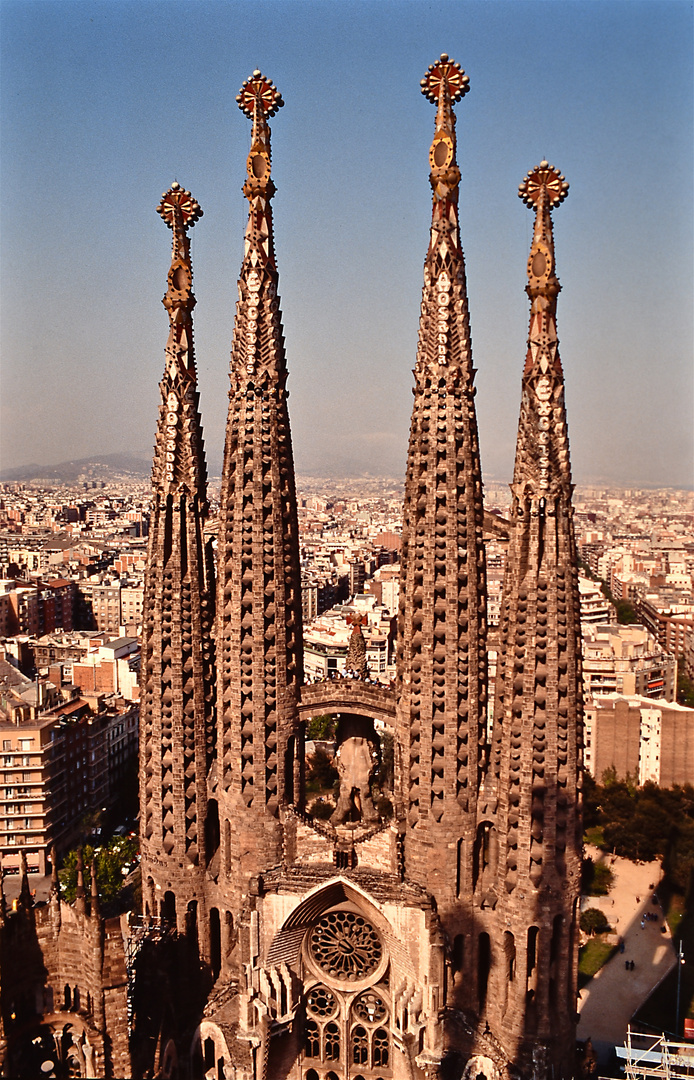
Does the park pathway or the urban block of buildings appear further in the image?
the park pathway

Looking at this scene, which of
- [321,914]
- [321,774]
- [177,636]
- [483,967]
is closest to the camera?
[321,914]

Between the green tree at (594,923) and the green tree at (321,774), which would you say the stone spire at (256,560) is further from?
the green tree at (321,774)

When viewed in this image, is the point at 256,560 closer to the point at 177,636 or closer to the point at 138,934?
the point at 177,636

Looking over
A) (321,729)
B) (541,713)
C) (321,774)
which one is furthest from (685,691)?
(541,713)

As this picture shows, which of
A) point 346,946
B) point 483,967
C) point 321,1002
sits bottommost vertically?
point 321,1002

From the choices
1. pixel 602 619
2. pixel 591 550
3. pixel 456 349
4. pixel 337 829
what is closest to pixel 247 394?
pixel 456 349

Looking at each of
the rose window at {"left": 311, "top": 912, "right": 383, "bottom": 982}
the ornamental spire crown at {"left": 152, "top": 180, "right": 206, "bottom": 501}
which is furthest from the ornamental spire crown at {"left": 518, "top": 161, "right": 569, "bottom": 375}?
the rose window at {"left": 311, "top": 912, "right": 383, "bottom": 982}

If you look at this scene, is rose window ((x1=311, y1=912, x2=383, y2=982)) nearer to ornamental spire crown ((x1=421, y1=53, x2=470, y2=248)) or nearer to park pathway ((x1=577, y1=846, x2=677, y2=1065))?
park pathway ((x1=577, y1=846, x2=677, y2=1065))
